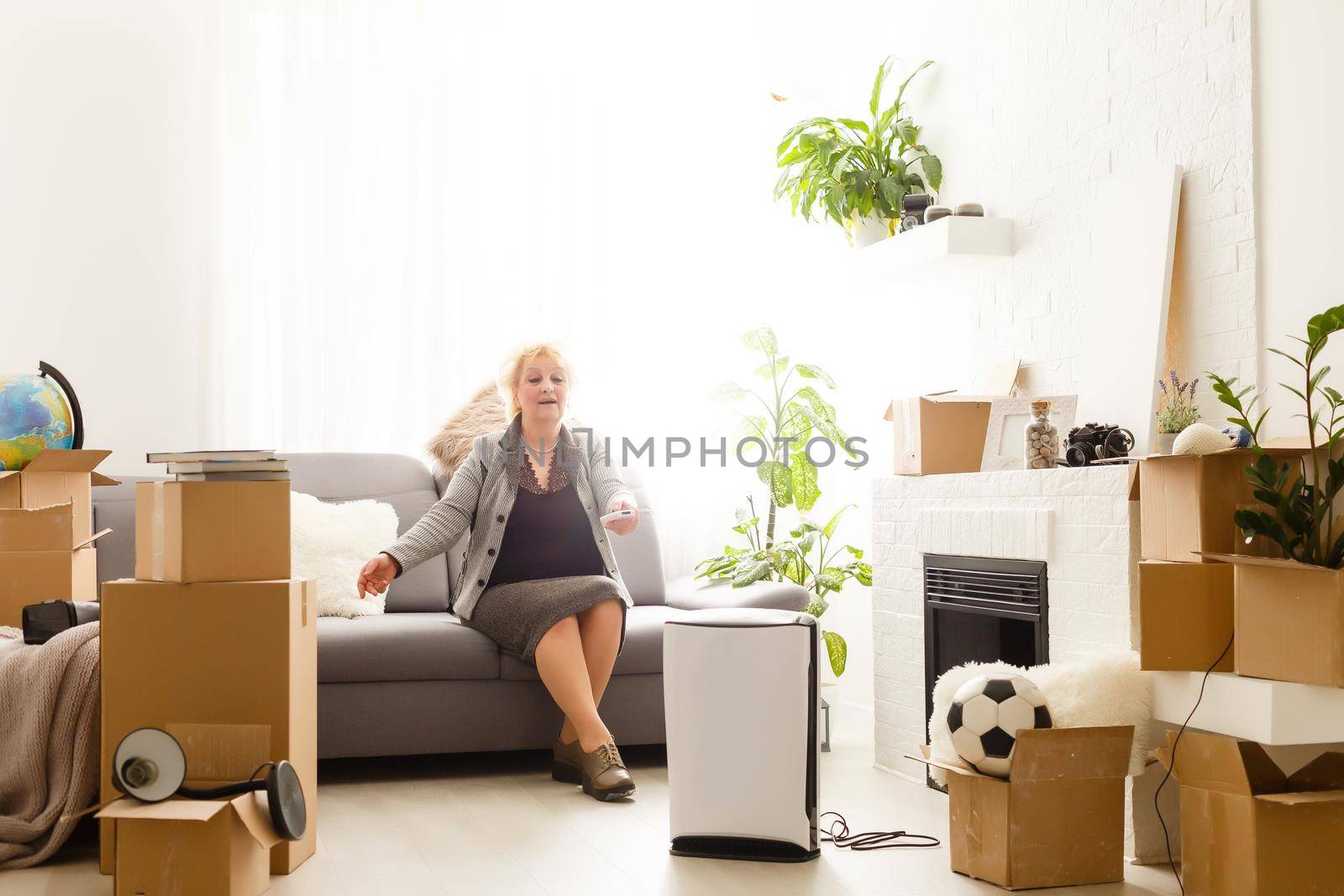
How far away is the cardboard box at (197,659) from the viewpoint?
230 centimetres

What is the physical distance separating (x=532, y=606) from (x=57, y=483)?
125 cm

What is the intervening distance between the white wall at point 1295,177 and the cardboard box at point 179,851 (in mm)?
2184

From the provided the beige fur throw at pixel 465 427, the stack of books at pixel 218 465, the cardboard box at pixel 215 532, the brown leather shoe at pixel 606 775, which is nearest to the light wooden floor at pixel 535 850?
the brown leather shoe at pixel 606 775

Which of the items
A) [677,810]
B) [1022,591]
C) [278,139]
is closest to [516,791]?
[677,810]

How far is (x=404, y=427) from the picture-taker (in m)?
4.34

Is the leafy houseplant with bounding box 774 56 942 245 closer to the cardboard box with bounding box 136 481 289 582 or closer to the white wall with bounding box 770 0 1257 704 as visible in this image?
the white wall with bounding box 770 0 1257 704

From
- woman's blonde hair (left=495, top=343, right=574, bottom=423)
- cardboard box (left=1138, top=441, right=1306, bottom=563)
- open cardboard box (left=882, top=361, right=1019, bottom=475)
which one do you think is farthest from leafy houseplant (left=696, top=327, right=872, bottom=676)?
cardboard box (left=1138, top=441, right=1306, bottom=563)

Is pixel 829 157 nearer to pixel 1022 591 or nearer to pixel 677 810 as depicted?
pixel 1022 591

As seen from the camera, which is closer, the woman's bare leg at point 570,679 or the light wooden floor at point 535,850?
the light wooden floor at point 535,850

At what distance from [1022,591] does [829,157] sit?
1678 mm

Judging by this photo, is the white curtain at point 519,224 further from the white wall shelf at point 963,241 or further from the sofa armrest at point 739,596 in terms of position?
the sofa armrest at point 739,596

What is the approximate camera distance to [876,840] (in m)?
2.60

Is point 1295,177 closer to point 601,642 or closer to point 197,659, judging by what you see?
point 601,642

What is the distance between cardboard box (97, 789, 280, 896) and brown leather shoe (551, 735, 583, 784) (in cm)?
118
